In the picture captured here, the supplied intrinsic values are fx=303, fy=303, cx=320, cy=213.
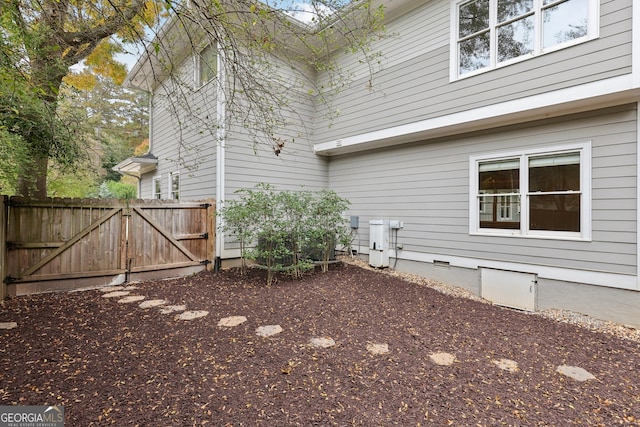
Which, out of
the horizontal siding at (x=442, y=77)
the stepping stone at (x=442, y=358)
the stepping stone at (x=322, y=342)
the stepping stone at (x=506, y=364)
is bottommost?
the stepping stone at (x=506, y=364)

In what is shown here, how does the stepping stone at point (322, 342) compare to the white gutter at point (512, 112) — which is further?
the white gutter at point (512, 112)

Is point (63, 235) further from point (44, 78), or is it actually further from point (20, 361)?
point (20, 361)

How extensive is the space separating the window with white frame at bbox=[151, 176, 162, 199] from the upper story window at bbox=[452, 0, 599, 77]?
28.9 ft

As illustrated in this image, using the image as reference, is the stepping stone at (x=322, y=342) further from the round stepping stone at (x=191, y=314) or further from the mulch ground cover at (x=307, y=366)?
the round stepping stone at (x=191, y=314)

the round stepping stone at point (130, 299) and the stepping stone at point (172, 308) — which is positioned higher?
the round stepping stone at point (130, 299)

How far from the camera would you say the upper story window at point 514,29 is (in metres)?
4.26

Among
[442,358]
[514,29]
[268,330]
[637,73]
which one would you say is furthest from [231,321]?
[514,29]

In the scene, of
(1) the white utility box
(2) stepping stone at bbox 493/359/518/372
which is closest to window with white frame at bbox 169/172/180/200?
(1) the white utility box

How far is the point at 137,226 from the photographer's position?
5.47m

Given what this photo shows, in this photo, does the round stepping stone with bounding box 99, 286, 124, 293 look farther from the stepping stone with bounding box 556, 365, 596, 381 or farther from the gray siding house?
the stepping stone with bounding box 556, 365, 596, 381

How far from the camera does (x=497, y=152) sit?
5133 millimetres

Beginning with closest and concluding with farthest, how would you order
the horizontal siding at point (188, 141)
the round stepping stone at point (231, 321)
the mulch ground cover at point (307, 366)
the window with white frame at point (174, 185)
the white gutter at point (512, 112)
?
the mulch ground cover at point (307, 366) < the round stepping stone at point (231, 321) < the white gutter at point (512, 112) < the horizontal siding at point (188, 141) < the window with white frame at point (174, 185)

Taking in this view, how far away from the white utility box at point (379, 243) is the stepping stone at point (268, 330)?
3.50 metres

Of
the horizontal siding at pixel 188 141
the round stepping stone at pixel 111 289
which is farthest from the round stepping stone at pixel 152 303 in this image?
the horizontal siding at pixel 188 141
